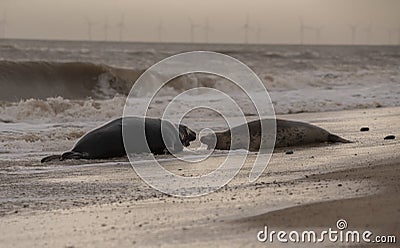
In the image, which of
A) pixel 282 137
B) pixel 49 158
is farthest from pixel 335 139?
pixel 49 158

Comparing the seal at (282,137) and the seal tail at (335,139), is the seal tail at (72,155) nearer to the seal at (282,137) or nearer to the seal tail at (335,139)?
the seal at (282,137)

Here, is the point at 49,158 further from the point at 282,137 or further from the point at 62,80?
the point at 62,80

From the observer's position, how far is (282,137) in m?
8.13

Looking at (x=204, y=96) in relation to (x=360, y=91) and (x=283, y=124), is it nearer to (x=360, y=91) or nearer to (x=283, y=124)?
(x=360, y=91)

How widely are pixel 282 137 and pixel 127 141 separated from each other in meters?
1.78

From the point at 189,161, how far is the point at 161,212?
2.92 metres

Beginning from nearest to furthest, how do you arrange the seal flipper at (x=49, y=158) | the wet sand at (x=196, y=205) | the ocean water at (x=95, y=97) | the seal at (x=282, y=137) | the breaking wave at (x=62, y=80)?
the wet sand at (x=196, y=205) → the seal flipper at (x=49, y=158) → the seal at (x=282, y=137) → the ocean water at (x=95, y=97) → the breaking wave at (x=62, y=80)

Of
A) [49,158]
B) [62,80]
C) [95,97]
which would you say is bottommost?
[49,158]

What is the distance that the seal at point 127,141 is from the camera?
7457 mm

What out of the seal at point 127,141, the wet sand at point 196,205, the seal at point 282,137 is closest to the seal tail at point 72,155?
the seal at point 127,141

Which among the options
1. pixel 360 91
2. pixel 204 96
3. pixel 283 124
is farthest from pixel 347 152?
pixel 360 91

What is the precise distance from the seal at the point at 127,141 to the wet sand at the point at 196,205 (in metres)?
0.80

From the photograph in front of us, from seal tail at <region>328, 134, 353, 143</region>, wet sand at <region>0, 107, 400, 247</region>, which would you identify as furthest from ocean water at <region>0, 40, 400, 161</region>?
seal tail at <region>328, 134, 353, 143</region>

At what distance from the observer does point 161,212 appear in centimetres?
404
